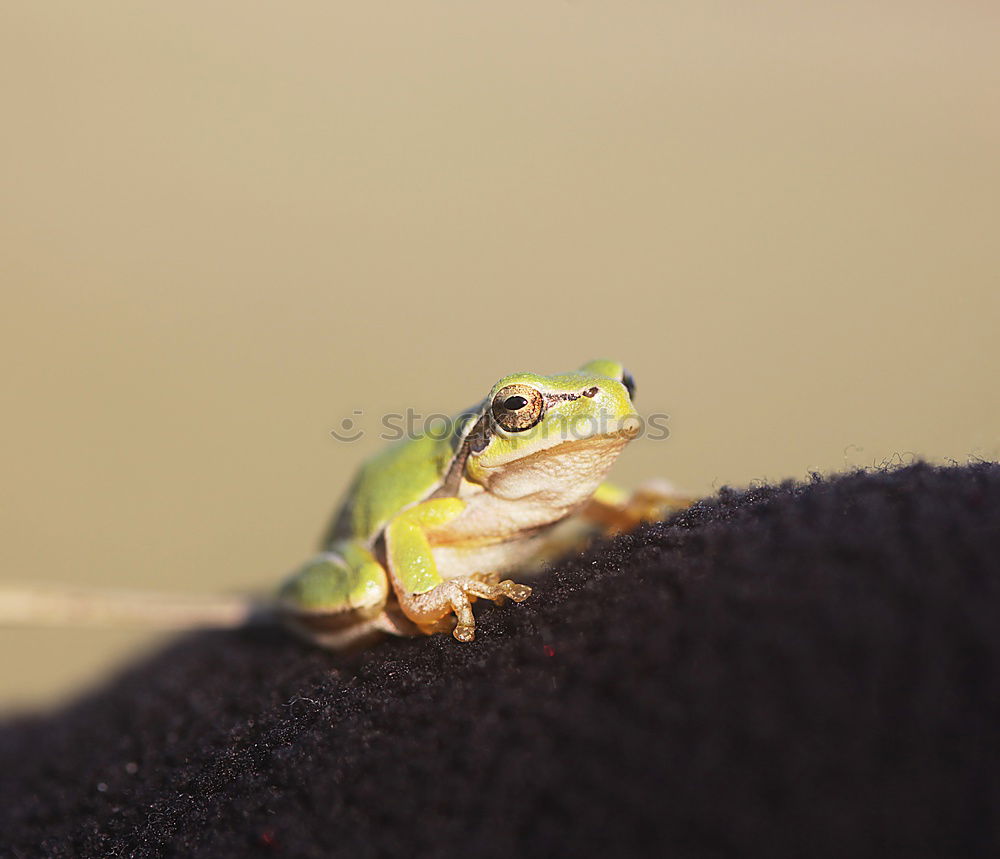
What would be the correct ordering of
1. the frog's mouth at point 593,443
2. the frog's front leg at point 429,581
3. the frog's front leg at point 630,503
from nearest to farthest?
the frog's front leg at point 429,581, the frog's mouth at point 593,443, the frog's front leg at point 630,503

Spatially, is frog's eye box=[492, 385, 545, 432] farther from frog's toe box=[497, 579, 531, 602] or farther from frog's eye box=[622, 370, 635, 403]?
frog's toe box=[497, 579, 531, 602]

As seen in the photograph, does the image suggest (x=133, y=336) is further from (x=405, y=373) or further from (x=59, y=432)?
(x=405, y=373)

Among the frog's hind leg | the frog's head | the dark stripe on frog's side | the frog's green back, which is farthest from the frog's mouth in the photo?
the frog's hind leg

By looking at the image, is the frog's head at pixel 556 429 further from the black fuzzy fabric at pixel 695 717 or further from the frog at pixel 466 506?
the black fuzzy fabric at pixel 695 717

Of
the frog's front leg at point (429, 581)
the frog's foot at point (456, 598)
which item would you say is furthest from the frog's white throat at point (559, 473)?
the frog's foot at point (456, 598)

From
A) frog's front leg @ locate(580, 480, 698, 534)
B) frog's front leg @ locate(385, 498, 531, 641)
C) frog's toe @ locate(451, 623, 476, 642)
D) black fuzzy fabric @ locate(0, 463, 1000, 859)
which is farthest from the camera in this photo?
frog's front leg @ locate(580, 480, 698, 534)

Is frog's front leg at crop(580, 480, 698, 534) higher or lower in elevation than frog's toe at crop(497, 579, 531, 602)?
lower

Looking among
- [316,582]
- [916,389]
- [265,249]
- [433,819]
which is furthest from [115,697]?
[265,249]
